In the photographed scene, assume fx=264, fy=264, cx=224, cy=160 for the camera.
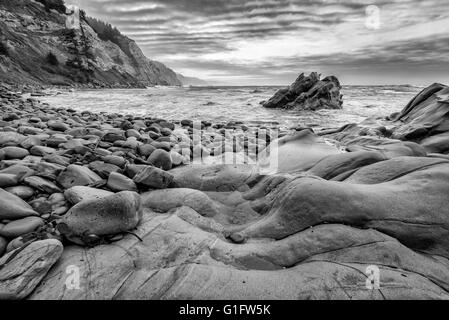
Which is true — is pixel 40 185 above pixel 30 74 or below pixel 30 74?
below

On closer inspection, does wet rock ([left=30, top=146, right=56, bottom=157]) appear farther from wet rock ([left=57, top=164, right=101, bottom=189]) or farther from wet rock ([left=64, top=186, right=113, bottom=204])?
wet rock ([left=64, top=186, right=113, bottom=204])

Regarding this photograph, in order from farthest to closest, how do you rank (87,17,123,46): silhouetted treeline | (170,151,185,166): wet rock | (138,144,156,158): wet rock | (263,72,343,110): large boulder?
(87,17,123,46): silhouetted treeline
(263,72,343,110): large boulder
(138,144,156,158): wet rock
(170,151,185,166): wet rock

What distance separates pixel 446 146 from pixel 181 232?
453 cm

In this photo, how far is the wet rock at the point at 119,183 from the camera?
333 cm

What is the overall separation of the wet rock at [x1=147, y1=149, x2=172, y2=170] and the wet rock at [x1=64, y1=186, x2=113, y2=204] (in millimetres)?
1409

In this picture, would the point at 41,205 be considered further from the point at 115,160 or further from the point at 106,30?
the point at 106,30

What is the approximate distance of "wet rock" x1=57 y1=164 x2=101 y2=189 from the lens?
322 centimetres

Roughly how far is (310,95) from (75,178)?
1759 centimetres

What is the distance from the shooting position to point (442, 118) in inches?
210

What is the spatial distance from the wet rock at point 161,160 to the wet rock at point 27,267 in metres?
2.43

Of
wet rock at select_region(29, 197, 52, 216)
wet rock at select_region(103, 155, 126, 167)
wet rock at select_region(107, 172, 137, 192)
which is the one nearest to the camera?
wet rock at select_region(29, 197, 52, 216)

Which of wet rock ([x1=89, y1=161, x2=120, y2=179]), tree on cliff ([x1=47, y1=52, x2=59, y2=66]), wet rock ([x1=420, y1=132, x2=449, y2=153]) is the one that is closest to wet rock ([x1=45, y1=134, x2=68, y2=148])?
wet rock ([x1=89, y1=161, x2=120, y2=179])
